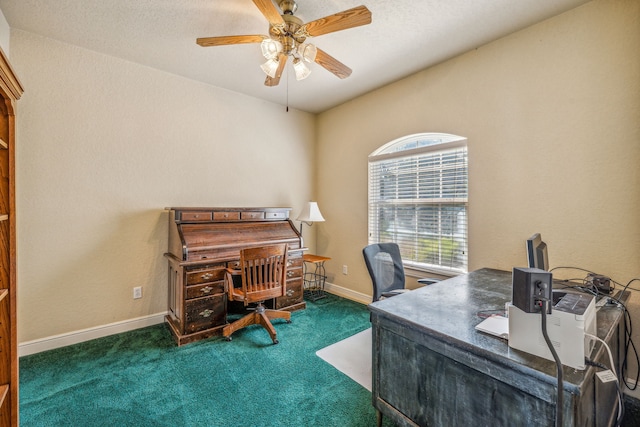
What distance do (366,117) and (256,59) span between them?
1517 millimetres

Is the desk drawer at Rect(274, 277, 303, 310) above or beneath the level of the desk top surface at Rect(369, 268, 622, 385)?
beneath

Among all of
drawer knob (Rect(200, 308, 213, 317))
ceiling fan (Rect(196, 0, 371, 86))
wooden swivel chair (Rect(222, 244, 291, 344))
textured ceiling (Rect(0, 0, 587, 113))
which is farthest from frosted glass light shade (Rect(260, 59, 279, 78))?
drawer knob (Rect(200, 308, 213, 317))

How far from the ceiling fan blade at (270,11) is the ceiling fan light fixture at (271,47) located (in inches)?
4.1

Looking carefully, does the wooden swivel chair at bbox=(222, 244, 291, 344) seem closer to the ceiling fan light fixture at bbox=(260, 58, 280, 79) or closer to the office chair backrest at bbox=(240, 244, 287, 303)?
the office chair backrest at bbox=(240, 244, 287, 303)

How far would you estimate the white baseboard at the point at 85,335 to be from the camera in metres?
2.37

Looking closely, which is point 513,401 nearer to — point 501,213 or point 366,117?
point 501,213

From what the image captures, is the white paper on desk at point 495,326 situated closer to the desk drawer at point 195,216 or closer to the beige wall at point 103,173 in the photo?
the desk drawer at point 195,216

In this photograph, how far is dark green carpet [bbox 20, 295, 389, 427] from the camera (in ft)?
5.53

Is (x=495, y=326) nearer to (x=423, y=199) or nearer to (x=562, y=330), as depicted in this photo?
(x=562, y=330)

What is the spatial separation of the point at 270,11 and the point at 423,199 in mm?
2241

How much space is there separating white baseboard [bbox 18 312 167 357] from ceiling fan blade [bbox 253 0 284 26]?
A: 2.98m

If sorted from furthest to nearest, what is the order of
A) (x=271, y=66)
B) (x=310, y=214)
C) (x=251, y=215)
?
(x=310, y=214)
(x=251, y=215)
(x=271, y=66)

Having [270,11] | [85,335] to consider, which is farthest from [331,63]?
[85,335]

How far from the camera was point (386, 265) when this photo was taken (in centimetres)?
250
